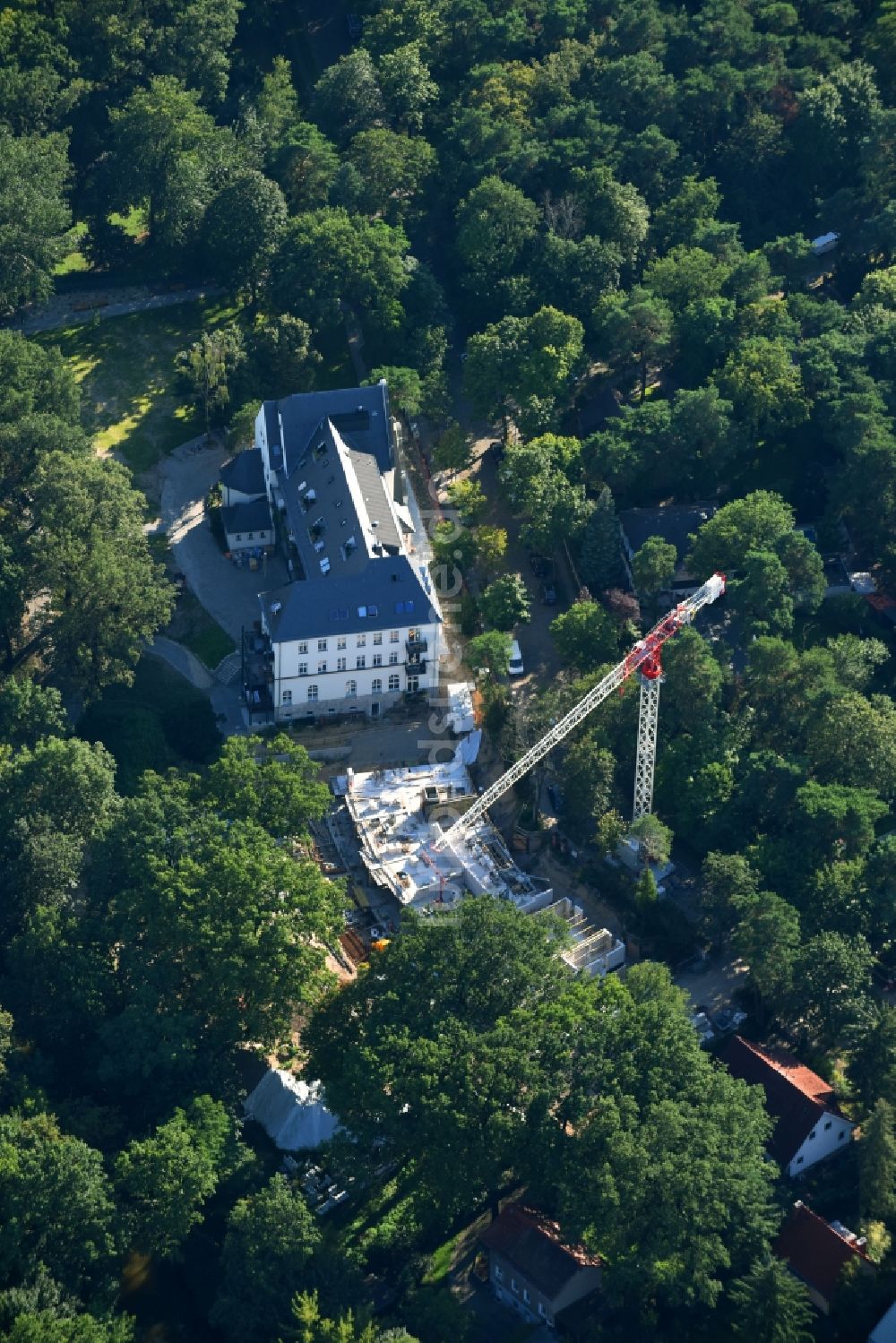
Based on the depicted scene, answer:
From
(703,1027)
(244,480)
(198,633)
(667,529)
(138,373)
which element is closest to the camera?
(703,1027)

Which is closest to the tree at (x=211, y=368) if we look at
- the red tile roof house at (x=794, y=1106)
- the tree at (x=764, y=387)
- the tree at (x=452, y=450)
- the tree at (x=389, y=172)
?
the tree at (x=452, y=450)

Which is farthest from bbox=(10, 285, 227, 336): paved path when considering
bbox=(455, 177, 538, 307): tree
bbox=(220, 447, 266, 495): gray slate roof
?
bbox=(220, 447, 266, 495): gray slate roof

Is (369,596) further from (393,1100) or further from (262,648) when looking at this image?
(393,1100)

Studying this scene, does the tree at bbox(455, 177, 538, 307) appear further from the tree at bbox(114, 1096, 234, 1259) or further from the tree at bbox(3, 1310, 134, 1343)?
the tree at bbox(3, 1310, 134, 1343)

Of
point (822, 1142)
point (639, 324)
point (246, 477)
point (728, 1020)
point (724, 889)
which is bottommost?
point (822, 1142)

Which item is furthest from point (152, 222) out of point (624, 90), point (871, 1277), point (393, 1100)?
point (871, 1277)

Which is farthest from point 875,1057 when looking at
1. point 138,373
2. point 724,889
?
point 138,373

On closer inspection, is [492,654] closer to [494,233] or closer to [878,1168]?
[494,233]
